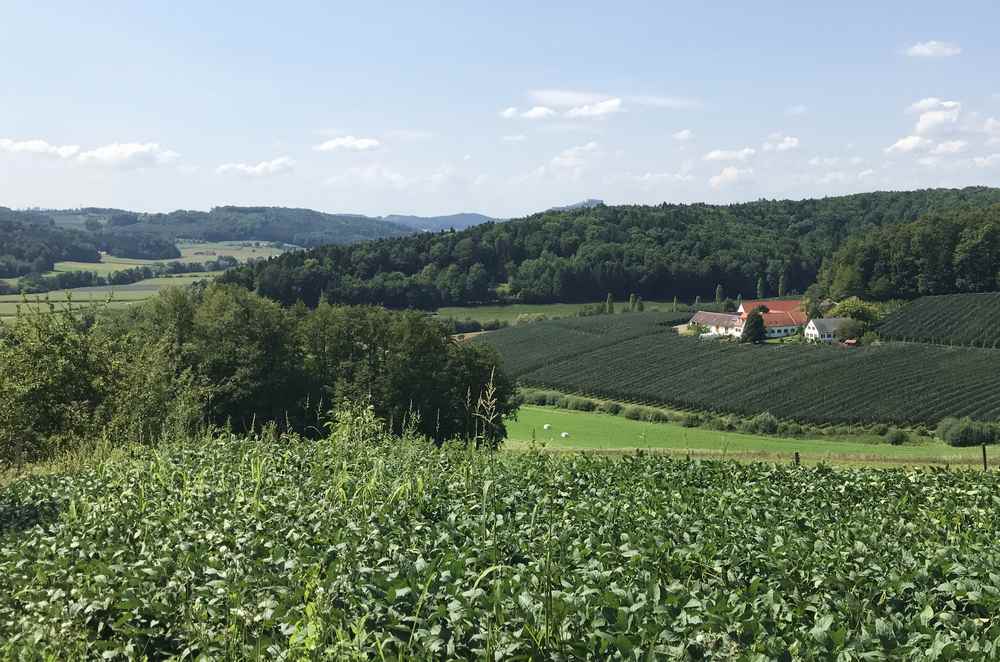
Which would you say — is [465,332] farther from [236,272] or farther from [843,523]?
[843,523]

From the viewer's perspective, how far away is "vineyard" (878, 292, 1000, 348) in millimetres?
81975

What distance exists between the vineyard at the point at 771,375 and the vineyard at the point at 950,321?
3335 millimetres

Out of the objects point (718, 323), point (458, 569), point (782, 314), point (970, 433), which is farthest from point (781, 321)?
point (458, 569)

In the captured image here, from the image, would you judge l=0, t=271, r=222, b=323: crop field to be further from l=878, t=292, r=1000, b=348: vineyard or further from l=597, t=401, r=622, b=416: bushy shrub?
l=878, t=292, r=1000, b=348: vineyard

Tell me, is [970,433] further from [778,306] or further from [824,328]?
[778,306]

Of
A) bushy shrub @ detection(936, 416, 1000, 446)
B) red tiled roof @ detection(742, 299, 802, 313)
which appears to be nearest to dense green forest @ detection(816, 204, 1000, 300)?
red tiled roof @ detection(742, 299, 802, 313)

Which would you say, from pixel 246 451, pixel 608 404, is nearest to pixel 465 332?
pixel 608 404

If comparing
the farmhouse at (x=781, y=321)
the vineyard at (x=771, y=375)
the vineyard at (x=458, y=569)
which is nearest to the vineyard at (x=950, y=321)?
the vineyard at (x=771, y=375)

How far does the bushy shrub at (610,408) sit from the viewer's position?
7150 centimetres

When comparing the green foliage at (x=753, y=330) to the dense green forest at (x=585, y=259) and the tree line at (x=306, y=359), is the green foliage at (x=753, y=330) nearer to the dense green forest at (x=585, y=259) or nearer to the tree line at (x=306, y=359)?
the dense green forest at (x=585, y=259)

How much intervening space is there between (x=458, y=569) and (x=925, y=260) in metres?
120

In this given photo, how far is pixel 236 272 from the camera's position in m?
111

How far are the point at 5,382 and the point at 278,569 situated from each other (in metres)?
16.6

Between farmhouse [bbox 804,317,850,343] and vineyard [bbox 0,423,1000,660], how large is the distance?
9165cm
